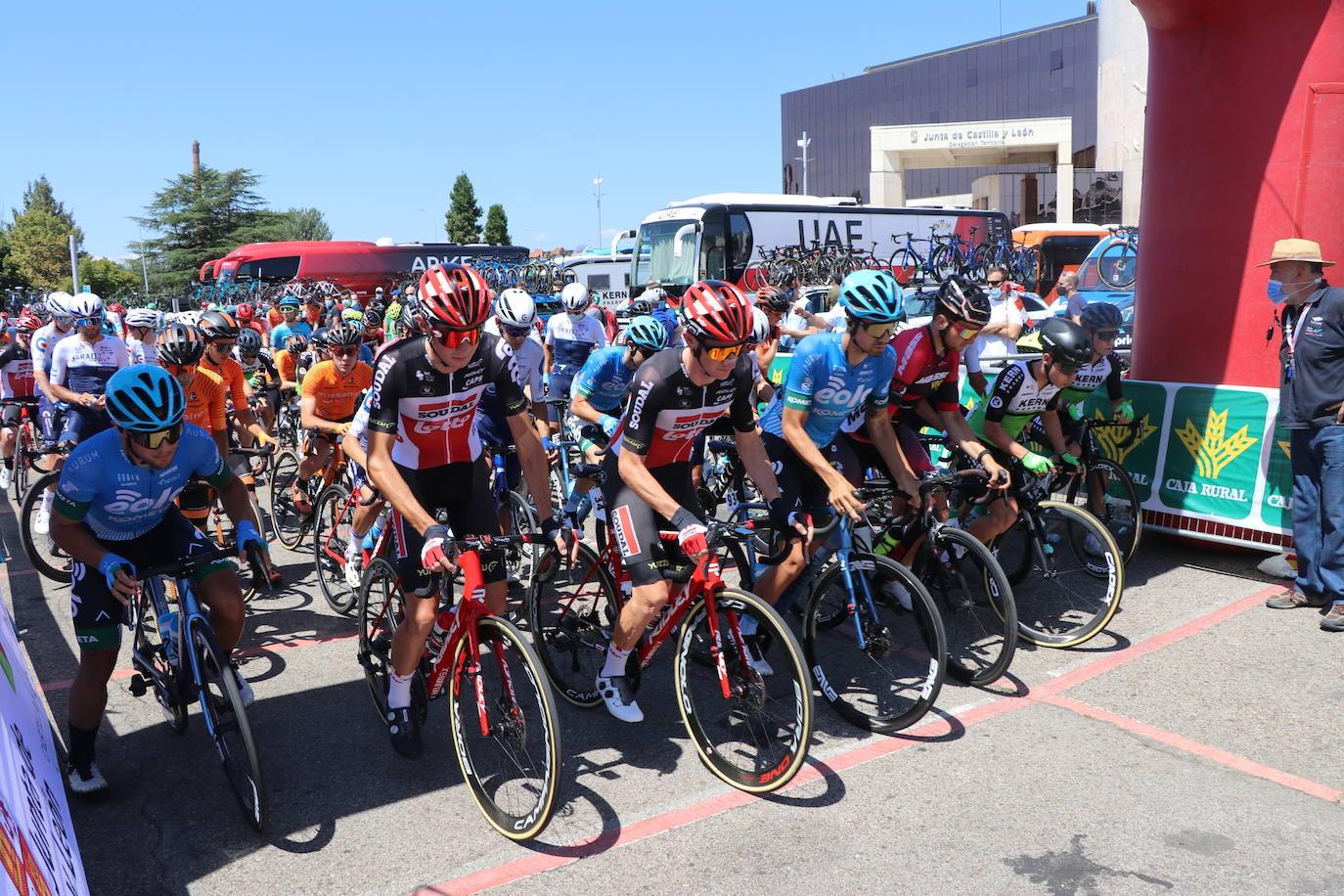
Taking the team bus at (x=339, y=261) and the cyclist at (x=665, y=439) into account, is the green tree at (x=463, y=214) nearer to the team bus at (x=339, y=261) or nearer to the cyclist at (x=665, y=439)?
the team bus at (x=339, y=261)

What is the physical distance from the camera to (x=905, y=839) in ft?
12.1

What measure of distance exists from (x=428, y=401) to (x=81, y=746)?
82.0 inches

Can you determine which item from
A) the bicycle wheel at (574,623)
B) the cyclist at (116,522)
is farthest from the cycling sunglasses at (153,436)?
the bicycle wheel at (574,623)

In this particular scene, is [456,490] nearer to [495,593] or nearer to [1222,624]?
[495,593]

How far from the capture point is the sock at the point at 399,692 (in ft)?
14.3

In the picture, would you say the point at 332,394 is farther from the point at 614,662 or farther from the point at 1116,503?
the point at 1116,503

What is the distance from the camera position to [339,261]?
41844mm

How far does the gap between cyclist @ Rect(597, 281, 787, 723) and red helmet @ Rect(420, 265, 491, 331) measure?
2.56 feet

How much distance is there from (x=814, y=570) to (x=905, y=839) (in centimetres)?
210

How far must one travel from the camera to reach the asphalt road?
353 cm

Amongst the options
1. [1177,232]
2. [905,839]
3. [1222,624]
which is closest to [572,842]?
[905,839]

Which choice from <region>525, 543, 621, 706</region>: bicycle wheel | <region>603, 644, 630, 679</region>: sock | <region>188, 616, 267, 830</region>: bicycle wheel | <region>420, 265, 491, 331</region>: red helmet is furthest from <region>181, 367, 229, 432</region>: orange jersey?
<region>603, 644, 630, 679</region>: sock

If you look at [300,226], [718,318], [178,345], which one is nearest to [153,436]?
[718,318]

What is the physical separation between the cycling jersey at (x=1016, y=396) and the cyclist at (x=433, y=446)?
302cm
